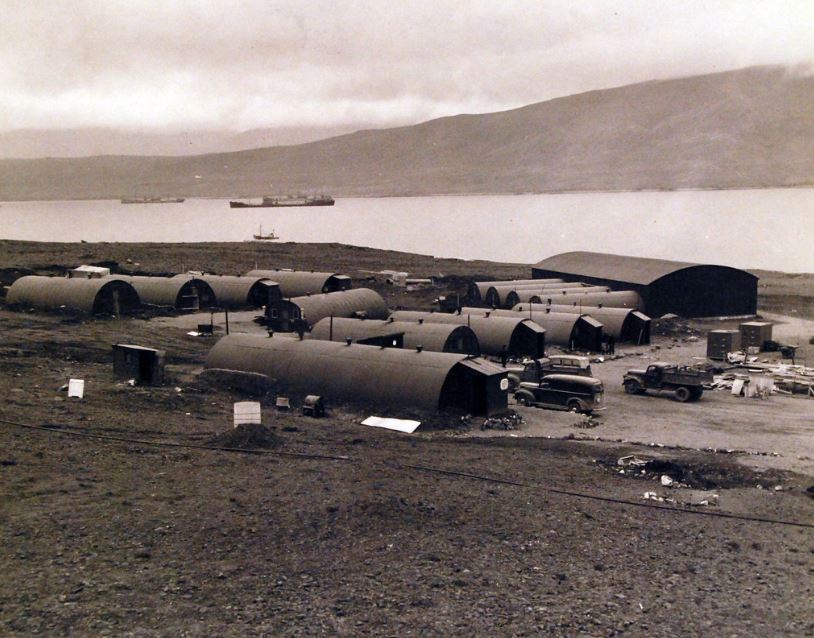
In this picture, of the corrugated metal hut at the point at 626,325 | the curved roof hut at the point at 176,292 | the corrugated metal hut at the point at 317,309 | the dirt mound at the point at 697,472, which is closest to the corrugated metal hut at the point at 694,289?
the corrugated metal hut at the point at 626,325

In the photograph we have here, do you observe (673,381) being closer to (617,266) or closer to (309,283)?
(309,283)

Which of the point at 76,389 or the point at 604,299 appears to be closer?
the point at 76,389

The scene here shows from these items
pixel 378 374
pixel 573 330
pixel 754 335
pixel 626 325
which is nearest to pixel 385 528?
pixel 378 374

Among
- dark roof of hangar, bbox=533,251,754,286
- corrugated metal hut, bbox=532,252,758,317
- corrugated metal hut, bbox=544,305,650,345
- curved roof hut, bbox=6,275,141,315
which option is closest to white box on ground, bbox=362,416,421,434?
corrugated metal hut, bbox=544,305,650,345

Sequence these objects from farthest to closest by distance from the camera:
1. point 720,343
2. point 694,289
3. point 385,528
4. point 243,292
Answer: point 694,289 < point 243,292 < point 720,343 < point 385,528

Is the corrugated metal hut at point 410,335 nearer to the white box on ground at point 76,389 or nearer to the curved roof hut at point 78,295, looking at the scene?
the white box on ground at point 76,389

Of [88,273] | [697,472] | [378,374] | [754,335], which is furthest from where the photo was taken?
[88,273]

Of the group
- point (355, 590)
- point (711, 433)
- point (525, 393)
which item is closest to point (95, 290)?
point (525, 393)
